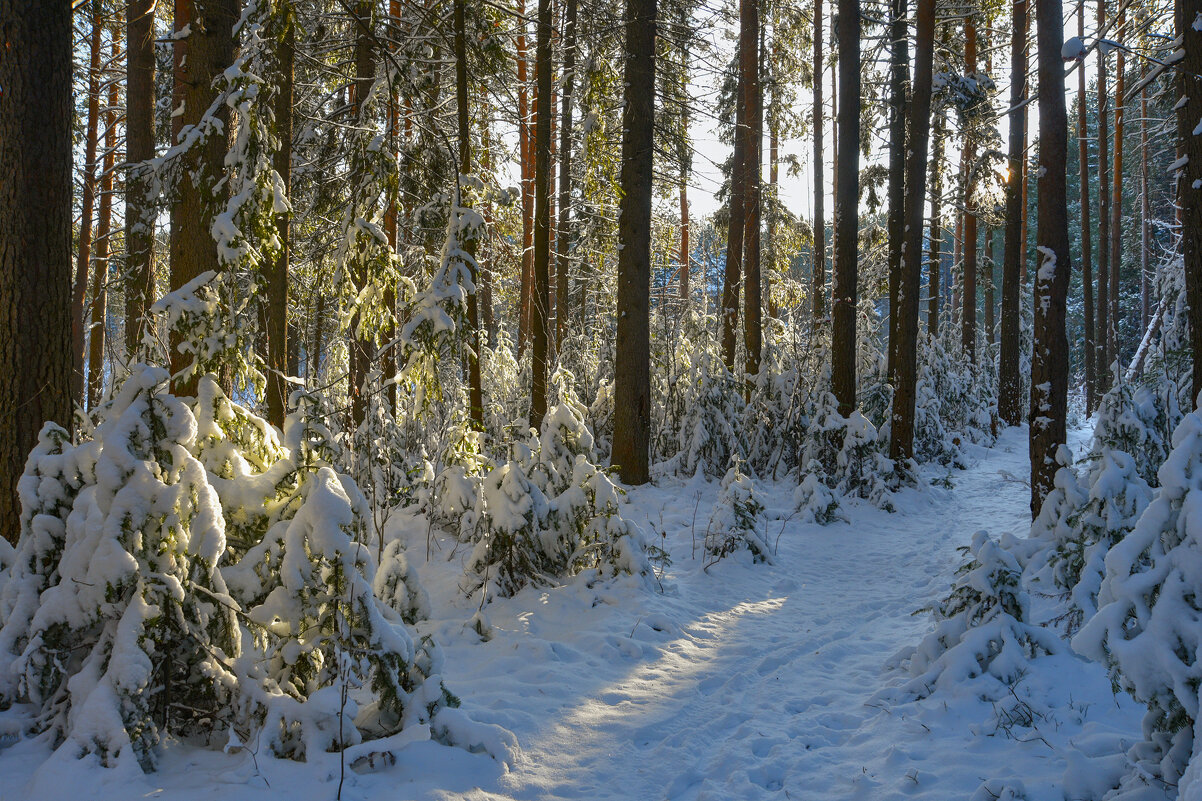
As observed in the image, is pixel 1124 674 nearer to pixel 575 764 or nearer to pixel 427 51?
pixel 575 764

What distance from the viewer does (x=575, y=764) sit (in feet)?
11.7

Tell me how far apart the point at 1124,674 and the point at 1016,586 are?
174 cm

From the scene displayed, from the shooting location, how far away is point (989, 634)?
4066 mm

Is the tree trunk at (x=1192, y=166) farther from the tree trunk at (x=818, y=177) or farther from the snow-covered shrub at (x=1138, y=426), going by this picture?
the tree trunk at (x=818, y=177)

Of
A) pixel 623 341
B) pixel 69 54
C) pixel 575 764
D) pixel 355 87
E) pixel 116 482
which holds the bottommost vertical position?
pixel 575 764

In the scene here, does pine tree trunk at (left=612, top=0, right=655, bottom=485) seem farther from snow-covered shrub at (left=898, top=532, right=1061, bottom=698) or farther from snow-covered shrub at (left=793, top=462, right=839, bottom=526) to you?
snow-covered shrub at (left=898, top=532, right=1061, bottom=698)

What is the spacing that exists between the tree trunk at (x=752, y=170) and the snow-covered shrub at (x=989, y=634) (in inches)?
364

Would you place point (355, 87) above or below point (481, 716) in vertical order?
above

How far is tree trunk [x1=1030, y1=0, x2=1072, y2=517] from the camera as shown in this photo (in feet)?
23.5

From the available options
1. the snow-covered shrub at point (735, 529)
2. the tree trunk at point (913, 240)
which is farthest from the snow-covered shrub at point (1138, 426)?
the tree trunk at point (913, 240)

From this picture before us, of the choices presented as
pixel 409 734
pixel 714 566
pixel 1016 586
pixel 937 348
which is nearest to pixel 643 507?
pixel 714 566

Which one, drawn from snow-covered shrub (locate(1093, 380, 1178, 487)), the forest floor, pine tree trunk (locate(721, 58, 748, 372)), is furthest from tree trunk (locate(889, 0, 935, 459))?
snow-covered shrub (locate(1093, 380, 1178, 487))

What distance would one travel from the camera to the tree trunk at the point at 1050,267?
282 inches

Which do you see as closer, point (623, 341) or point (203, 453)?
point (203, 453)
